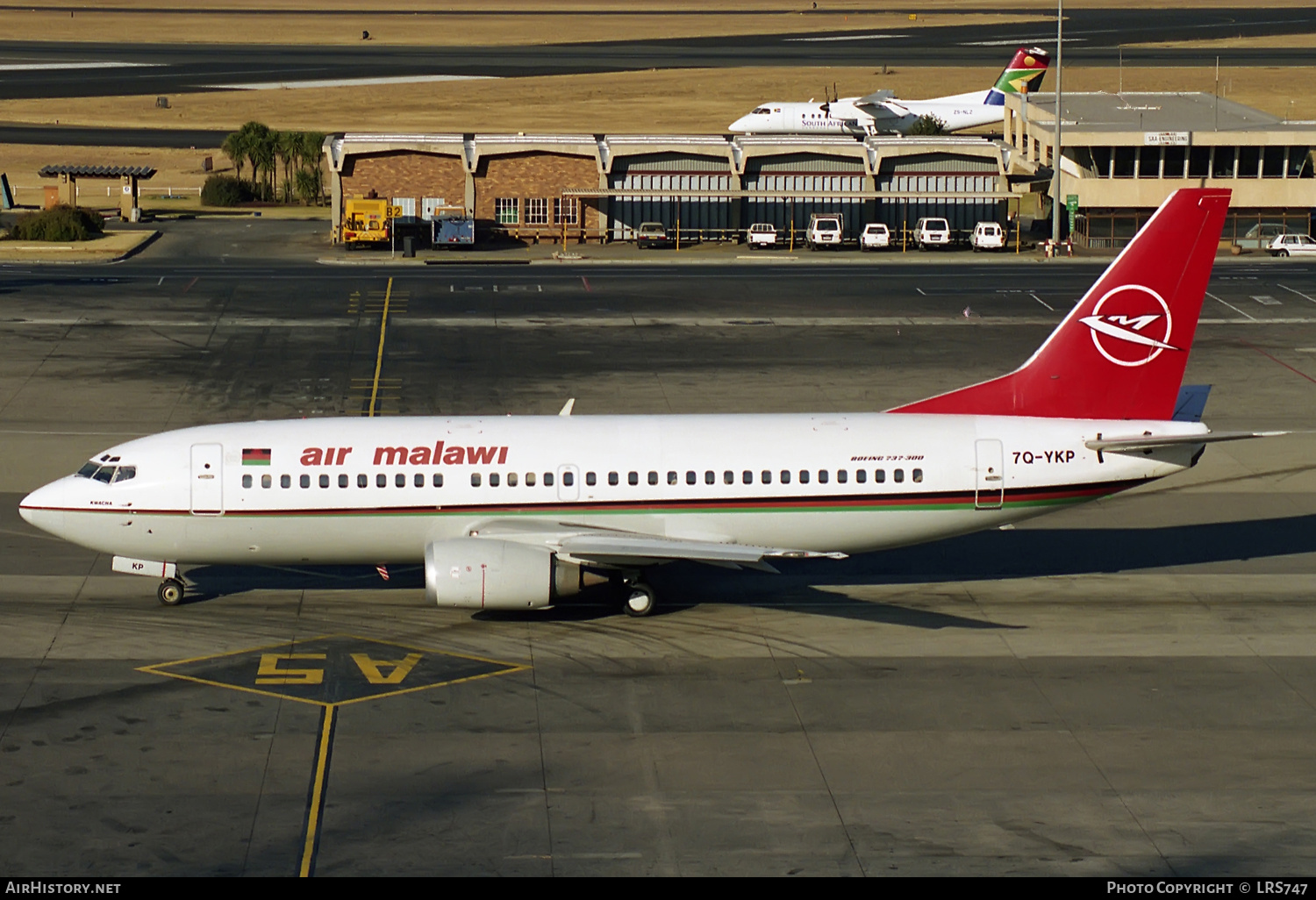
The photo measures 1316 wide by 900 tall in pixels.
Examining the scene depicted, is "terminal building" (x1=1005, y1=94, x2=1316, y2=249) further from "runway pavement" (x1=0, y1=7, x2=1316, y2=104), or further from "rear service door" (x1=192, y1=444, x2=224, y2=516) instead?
"rear service door" (x1=192, y1=444, x2=224, y2=516)

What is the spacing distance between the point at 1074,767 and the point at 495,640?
12.1 metres

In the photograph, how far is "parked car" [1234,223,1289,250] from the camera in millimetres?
97875

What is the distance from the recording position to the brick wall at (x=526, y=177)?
4021 inches

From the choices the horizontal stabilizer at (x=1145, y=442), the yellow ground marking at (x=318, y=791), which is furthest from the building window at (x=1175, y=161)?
the yellow ground marking at (x=318, y=791)

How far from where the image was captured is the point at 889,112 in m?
125

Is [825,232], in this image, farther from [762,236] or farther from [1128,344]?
[1128,344]

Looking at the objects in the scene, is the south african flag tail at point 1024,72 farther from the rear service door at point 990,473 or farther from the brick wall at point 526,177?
Result: the rear service door at point 990,473

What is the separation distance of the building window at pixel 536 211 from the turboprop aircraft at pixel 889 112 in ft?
82.0

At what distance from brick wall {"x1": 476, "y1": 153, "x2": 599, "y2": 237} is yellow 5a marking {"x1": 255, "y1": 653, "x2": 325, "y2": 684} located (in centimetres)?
7292

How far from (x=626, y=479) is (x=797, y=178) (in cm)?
7346

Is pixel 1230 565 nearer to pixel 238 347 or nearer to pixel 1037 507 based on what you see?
pixel 1037 507

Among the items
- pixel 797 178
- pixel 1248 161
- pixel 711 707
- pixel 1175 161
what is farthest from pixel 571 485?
pixel 1248 161

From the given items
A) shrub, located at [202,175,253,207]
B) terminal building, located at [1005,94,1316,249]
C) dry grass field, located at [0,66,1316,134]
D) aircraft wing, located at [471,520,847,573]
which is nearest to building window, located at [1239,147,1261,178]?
terminal building, located at [1005,94,1316,249]

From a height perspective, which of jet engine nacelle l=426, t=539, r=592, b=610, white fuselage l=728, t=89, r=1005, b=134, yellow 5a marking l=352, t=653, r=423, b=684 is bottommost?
yellow 5a marking l=352, t=653, r=423, b=684
